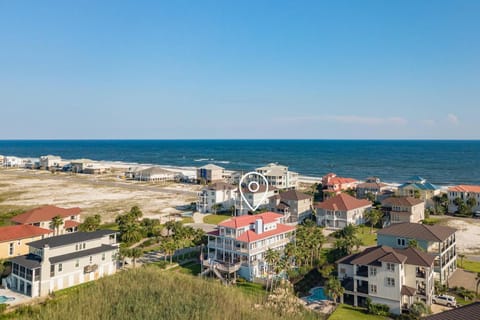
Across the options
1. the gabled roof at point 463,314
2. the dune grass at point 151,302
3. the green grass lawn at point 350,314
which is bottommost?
the green grass lawn at point 350,314

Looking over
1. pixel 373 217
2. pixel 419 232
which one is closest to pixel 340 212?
pixel 373 217

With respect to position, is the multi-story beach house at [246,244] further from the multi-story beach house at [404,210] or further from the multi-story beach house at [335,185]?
the multi-story beach house at [335,185]

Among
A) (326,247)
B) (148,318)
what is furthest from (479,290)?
(148,318)

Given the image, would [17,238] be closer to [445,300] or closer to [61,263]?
[61,263]

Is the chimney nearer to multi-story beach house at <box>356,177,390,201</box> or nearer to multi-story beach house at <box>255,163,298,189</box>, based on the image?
multi-story beach house at <box>356,177,390,201</box>

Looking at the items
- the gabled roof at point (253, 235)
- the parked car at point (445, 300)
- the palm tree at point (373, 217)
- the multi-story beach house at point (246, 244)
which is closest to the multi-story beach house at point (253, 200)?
the palm tree at point (373, 217)

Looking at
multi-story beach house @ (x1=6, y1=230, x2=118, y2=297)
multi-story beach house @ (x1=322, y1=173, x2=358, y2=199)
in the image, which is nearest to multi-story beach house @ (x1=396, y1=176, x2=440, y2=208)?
multi-story beach house @ (x1=322, y1=173, x2=358, y2=199)
